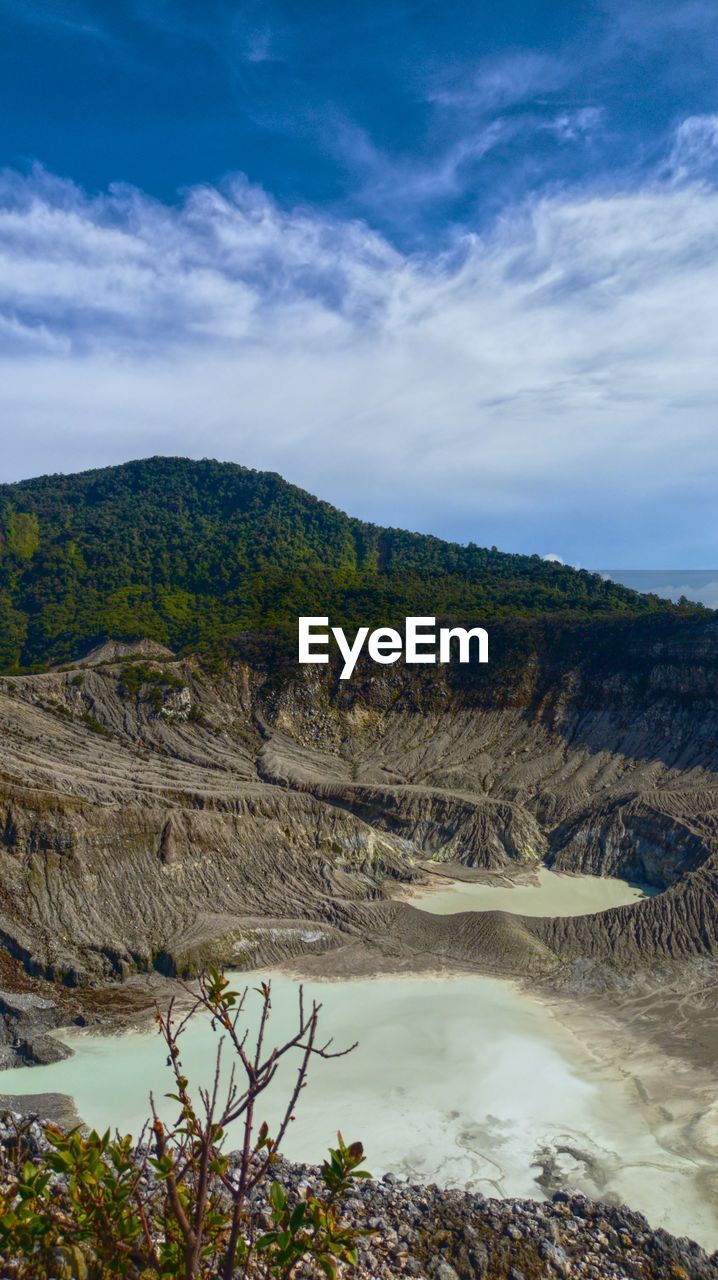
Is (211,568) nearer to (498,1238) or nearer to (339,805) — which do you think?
(339,805)

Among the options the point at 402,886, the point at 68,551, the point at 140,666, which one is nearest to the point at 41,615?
the point at 68,551

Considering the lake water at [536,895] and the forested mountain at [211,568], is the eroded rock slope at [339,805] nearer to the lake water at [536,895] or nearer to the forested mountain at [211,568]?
the lake water at [536,895]

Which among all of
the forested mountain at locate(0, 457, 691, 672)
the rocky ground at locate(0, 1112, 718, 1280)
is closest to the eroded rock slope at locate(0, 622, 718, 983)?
the forested mountain at locate(0, 457, 691, 672)

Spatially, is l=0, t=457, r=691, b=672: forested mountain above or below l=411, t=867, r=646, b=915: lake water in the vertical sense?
above

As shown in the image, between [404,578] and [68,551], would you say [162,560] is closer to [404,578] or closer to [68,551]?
[68,551]

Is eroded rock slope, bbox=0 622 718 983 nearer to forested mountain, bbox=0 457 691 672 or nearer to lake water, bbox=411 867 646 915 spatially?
lake water, bbox=411 867 646 915

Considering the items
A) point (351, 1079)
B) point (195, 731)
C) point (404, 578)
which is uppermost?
point (404, 578)
